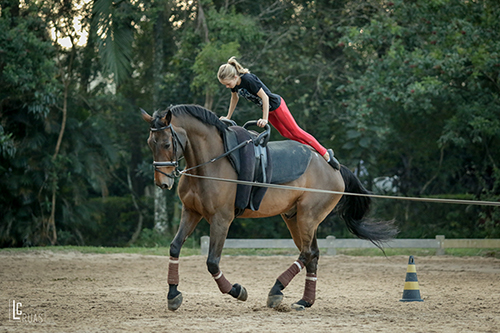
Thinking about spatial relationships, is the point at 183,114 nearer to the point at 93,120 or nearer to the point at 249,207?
the point at 249,207

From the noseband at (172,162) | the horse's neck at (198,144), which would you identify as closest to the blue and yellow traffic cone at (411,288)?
the horse's neck at (198,144)

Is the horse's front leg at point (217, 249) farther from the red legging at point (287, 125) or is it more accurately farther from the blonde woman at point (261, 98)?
the red legging at point (287, 125)

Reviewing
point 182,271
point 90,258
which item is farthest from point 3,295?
point 90,258

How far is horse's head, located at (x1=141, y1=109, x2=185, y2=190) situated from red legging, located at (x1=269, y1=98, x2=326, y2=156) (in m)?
1.57

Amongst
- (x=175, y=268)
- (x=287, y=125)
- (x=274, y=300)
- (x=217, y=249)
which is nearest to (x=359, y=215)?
(x=287, y=125)

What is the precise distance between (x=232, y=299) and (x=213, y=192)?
192 cm

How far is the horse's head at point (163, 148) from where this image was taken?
6082 mm

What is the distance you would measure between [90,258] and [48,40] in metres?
6.28

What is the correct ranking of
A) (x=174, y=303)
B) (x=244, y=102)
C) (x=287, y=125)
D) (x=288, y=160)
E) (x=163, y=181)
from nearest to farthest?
(x=163, y=181)
(x=174, y=303)
(x=288, y=160)
(x=287, y=125)
(x=244, y=102)

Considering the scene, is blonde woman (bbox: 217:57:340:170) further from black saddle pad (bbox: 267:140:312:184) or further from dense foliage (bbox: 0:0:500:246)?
dense foliage (bbox: 0:0:500:246)

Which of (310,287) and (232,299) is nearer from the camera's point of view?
(310,287)

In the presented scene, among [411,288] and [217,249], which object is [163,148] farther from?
[411,288]

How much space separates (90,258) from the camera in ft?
42.4

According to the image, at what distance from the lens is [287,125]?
7.30 m
